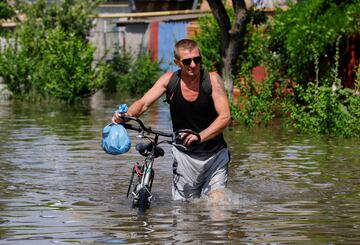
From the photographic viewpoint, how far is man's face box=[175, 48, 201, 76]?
35.0 ft

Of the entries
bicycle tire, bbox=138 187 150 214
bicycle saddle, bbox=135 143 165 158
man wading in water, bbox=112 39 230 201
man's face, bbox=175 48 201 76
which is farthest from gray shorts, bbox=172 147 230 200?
man's face, bbox=175 48 201 76

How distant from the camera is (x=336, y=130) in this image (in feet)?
69.1

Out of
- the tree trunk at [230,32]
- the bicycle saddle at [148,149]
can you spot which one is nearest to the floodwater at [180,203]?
the bicycle saddle at [148,149]

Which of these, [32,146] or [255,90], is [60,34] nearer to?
[255,90]

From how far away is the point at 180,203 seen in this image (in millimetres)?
11906

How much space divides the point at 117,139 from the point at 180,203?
4.83 feet

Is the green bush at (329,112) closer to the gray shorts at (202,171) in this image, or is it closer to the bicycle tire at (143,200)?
the gray shorts at (202,171)

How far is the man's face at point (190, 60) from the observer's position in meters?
10.7

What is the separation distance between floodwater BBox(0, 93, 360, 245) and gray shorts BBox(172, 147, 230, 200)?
0.23 m

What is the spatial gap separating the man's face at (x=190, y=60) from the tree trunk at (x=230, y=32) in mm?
16437

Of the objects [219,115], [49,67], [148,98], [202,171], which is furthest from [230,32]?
[219,115]

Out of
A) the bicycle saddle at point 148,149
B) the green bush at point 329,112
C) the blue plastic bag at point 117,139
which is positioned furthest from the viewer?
the green bush at point 329,112

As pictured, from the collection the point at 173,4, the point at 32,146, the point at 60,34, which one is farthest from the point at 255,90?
the point at 173,4

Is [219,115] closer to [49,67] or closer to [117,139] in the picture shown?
[117,139]
